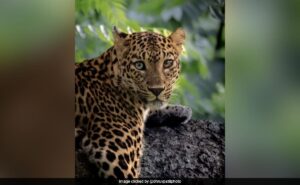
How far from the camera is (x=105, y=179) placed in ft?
9.20

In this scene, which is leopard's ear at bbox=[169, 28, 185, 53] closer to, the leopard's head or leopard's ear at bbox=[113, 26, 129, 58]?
the leopard's head

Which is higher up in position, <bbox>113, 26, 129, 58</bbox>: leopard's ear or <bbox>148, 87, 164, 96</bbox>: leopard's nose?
<bbox>113, 26, 129, 58</bbox>: leopard's ear

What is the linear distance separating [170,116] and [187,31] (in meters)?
0.54

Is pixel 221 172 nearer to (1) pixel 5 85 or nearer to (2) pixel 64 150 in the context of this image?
(2) pixel 64 150

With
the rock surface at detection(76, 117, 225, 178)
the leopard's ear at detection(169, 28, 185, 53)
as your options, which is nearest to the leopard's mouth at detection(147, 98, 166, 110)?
the rock surface at detection(76, 117, 225, 178)

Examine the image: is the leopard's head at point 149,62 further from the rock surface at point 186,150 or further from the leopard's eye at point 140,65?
the rock surface at point 186,150

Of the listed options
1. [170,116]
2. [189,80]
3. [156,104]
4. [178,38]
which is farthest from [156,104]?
[178,38]

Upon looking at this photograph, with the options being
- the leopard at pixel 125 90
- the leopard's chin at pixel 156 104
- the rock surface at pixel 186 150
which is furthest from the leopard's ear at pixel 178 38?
the rock surface at pixel 186 150

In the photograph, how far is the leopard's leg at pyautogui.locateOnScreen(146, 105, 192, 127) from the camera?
2936 millimetres

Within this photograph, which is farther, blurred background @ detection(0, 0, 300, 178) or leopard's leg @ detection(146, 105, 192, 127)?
leopard's leg @ detection(146, 105, 192, 127)

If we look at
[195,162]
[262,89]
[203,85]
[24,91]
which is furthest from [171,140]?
[24,91]

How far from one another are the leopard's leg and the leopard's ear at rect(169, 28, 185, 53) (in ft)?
1.20

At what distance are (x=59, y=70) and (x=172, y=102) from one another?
28.6 inches

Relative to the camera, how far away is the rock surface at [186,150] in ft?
9.56
